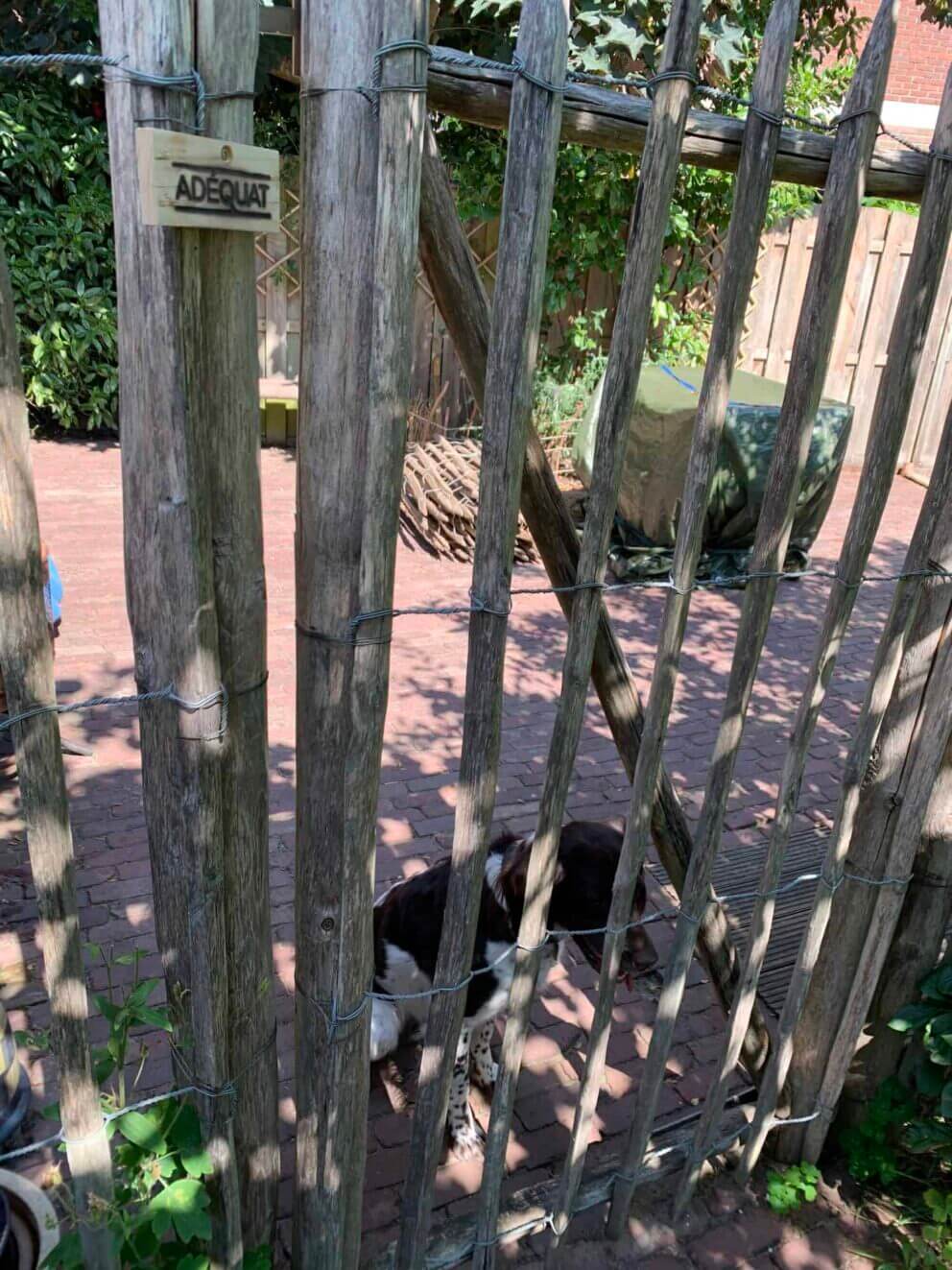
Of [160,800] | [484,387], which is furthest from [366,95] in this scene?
[160,800]

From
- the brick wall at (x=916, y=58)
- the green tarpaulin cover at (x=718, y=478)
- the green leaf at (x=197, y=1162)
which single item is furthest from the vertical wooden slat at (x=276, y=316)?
the brick wall at (x=916, y=58)

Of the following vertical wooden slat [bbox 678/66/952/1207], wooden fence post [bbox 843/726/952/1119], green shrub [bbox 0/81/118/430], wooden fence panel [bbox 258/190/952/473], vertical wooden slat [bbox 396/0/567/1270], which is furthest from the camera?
wooden fence panel [bbox 258/190/952/473]

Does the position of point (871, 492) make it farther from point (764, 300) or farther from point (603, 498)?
point (764, 300)

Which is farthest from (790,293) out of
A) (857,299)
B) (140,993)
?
(140,993)

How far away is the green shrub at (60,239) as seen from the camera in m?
9.12

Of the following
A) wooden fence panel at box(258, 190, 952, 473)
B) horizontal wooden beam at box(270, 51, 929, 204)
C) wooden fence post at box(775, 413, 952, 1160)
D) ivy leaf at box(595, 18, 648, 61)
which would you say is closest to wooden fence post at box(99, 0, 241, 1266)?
horizontal wooden beam at box(270, 51, 929, 204)

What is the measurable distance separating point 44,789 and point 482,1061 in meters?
2.16

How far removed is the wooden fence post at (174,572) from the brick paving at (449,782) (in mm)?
1297

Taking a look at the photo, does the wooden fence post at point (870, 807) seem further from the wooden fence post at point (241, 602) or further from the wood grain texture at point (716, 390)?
the wooden fence post at point (241, 602)

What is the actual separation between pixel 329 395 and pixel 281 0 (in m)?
7.41

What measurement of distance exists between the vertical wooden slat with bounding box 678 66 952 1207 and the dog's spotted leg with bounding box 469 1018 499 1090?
2.53 feet

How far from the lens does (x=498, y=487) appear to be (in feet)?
5.62

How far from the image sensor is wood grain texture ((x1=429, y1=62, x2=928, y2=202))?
168 centimetres

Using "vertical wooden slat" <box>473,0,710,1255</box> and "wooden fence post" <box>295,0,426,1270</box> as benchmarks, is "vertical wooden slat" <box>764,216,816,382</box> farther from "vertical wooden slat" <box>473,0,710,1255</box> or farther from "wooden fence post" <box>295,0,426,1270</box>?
"wooden fence post" <box>295,0,426,1270</box>
